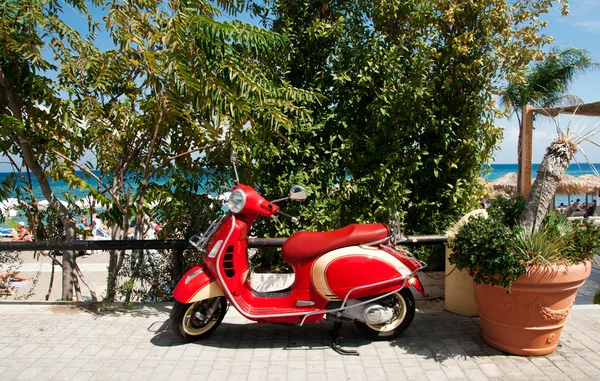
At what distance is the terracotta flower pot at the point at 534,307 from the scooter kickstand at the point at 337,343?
1.23 metres

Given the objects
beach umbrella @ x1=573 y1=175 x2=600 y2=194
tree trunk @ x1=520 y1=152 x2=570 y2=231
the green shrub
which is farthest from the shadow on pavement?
beach umbrella @ x1=573 y1=175 x2=600 y2=194

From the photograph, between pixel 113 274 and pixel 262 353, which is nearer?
pixel 262 353

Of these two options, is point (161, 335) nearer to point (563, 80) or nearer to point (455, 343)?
point (455, 343)

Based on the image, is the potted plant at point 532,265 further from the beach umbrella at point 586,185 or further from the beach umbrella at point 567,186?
the beach umbrella at point 586,185

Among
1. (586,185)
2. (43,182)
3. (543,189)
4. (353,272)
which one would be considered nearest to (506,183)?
(586,185)

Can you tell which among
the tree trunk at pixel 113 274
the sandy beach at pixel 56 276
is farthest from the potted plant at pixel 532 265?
the sandy beach at pixel 56 276

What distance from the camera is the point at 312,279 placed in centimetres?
395

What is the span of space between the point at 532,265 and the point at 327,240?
5.44ft

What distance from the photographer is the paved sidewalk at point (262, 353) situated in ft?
11.6

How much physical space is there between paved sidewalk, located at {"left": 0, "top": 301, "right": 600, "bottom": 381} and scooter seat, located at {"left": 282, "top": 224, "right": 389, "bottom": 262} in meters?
0.87

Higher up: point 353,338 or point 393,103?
point 393,103

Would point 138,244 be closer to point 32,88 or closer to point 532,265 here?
point 32,88

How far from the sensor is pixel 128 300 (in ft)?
16.7

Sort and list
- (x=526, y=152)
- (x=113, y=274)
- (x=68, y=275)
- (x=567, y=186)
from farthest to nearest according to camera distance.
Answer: (x=567, y=186) < (x=526, y=152) < (x=68, y=275) < (x=113, y=274)
